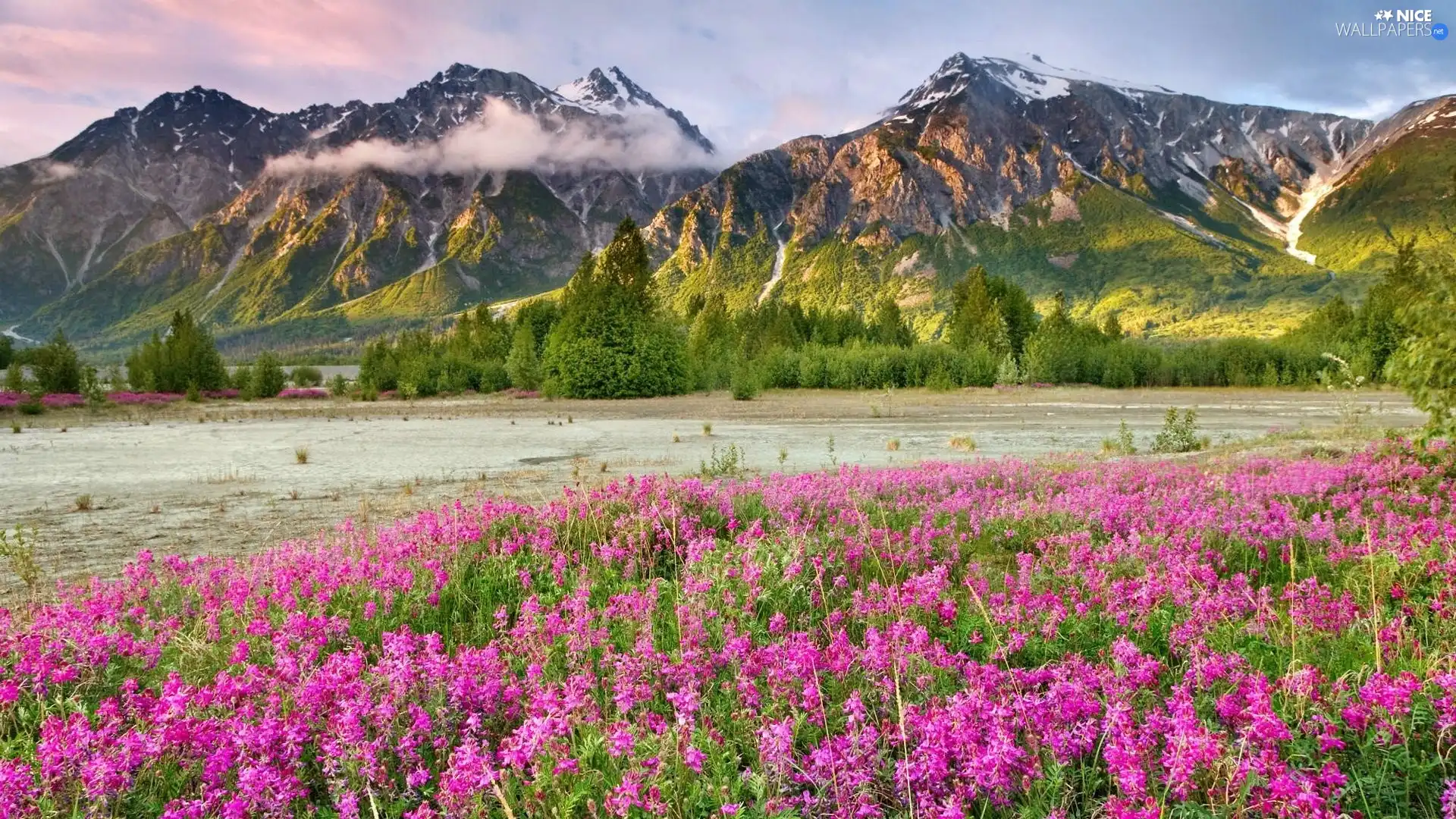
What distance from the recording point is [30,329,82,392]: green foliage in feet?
171

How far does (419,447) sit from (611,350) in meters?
31.3

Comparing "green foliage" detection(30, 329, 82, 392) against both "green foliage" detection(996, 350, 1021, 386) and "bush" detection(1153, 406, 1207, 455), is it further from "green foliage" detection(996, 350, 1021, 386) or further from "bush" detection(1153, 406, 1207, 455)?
"green foliage" detection(996, 350, 1021, 386)

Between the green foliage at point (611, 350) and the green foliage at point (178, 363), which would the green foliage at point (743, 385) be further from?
the green foliage at point (178, 363)

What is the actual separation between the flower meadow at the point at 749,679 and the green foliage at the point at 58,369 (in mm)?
61278

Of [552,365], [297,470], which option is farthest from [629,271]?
[297,470]

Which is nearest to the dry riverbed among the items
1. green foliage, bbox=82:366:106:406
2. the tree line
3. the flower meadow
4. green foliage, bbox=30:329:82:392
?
green foliage, bbox=82:366:106:406

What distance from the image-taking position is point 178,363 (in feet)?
197

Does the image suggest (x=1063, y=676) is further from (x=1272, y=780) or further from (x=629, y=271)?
Answer: (x=629, y=271)

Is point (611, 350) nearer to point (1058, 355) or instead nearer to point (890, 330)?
point (1058, 355)

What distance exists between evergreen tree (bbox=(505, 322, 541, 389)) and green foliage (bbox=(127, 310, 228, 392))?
2316 cm

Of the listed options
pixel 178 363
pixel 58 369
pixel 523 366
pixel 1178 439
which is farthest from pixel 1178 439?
pixel 178 363

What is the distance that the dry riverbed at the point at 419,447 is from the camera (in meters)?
11.1

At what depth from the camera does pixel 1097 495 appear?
8.76 meters

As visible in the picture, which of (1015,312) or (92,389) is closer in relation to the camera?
(92,389)
